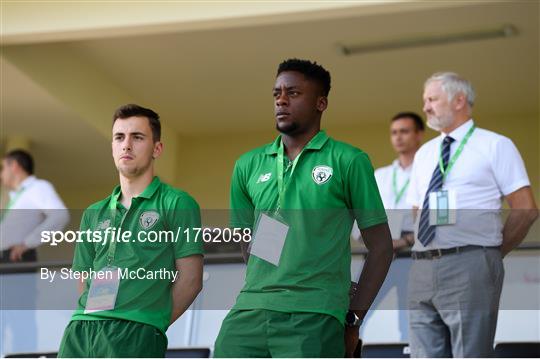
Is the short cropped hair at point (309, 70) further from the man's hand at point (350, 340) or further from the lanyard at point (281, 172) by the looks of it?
the man's hand at point (350, 340)

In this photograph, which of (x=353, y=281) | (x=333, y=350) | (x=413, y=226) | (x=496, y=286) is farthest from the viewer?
(x=413, y=226)

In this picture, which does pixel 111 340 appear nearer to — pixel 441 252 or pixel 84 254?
pixel 84 254

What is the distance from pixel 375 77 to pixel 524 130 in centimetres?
186

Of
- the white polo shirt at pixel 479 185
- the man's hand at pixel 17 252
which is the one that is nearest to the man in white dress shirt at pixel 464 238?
the white polo shirt at pixel 479 185

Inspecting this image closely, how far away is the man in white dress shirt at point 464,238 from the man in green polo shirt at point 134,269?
1.34 metres

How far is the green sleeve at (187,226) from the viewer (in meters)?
3.50

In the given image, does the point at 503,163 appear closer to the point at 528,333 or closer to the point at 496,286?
the point at 496,286

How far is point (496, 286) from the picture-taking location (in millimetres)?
4352

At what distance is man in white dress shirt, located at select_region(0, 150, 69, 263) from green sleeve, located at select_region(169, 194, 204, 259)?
0.77 metres

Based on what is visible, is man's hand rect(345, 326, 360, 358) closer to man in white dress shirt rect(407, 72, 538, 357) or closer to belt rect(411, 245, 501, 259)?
man in white dress shirt rect(407, 72, 538, 357)

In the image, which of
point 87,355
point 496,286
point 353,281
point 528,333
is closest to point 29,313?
point 87,355

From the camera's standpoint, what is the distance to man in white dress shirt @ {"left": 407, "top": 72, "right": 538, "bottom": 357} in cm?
434

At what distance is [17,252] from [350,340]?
126 inches

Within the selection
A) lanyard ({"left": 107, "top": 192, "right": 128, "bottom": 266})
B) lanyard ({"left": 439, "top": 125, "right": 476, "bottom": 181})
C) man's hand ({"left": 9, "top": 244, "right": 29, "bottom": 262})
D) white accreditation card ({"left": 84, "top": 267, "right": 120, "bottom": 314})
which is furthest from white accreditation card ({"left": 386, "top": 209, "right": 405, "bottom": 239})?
man's hand ({"left": 9, "top": 244, "right": 29, "bottom": 262})
